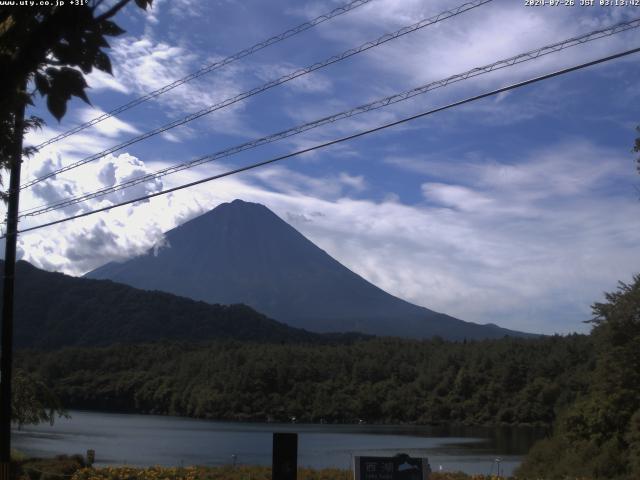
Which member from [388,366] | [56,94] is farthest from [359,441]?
[56,94]

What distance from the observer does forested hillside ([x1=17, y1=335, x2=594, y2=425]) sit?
85.0m

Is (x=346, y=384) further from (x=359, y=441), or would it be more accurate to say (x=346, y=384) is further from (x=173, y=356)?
(x=359, y=441)

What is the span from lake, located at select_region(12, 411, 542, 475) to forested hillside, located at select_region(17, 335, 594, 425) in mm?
6866

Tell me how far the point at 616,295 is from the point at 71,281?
153 m

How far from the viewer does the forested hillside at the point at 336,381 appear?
8500 centimetres

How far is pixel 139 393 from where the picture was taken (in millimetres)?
103125

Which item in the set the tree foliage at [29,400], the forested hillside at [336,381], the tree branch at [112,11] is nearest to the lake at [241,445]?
the forested hillside at [336,381]

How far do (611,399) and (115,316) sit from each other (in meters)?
144

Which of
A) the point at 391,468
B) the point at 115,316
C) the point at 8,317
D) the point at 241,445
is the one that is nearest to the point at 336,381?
the point at 241,445

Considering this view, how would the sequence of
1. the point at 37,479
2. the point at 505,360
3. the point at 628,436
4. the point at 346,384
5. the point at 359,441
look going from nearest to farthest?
the point at 37,479
the point at 628,436
the point at 359,441
the point at 505,360
the point at 346,384

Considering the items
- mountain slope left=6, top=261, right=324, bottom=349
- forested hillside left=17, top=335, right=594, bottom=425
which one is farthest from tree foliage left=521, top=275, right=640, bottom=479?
mountain slope left=6, top=261, right=324, bottom=349

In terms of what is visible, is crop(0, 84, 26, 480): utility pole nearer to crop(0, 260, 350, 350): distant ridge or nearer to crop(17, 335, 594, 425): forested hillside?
crop(17, 335, 594, 425): forested hillside

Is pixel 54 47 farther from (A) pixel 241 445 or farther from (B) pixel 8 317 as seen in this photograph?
(A) pixel 241 445

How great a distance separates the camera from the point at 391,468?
29.7ft
